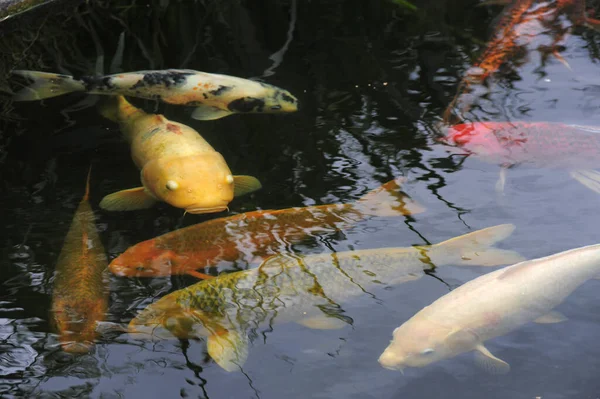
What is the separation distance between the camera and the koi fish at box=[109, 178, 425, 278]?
14.1 feet

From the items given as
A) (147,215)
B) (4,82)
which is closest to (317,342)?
(147,215)

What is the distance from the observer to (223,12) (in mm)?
8594

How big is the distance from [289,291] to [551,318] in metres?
1.43

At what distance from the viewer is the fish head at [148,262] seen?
4258mm

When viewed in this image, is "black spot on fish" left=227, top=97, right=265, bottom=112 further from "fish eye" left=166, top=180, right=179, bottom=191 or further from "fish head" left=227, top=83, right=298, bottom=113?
"fish eye" left=166, top=180, right=179, bottom=191

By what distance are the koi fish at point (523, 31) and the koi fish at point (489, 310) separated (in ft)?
8.17

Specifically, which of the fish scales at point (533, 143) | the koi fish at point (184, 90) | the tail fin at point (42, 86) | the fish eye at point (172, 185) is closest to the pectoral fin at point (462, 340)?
the fish scales at point (533, 143)

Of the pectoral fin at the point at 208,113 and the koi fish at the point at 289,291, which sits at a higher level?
the pectoral fin at the point at 208,113

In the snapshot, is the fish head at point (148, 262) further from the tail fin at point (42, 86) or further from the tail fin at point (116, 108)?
the tail fin at point (42, 86)

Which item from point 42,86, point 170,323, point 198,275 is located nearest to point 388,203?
point 198,275

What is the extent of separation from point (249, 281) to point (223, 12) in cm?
537

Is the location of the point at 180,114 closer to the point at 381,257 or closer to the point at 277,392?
the point at 381,257

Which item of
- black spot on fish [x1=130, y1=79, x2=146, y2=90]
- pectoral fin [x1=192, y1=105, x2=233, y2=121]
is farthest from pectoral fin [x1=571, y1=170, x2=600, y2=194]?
black spot on fish [x1=130, y1=79, x2=146, y2=90]

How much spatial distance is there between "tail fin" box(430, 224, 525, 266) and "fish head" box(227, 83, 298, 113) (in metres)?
2.51
